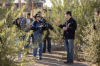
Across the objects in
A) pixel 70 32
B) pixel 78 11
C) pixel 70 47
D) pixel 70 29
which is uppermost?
pixel 78 11

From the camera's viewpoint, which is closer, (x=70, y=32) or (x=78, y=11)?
(x=70, y=32)

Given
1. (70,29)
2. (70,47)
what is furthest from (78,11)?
(70,47)

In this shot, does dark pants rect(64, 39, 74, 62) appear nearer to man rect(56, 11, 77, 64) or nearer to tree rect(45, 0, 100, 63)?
man rect(56, 11, 77, 64)

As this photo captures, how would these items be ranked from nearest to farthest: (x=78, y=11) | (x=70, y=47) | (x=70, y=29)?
(x=70, y=29)
(x=70, y=47)
(x=78, y=11)

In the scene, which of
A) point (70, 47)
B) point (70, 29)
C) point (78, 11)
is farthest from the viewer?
point (78, 11)

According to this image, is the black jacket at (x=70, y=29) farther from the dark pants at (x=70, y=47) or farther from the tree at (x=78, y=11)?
the tree at (x=78, y=11)

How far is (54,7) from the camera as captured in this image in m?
5.63

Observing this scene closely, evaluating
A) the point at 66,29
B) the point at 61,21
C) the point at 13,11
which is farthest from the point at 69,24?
the point at 13,11

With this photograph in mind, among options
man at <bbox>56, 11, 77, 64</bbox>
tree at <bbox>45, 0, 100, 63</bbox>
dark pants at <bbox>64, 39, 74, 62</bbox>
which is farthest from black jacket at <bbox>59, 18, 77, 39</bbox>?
tree at <bbox>45, 0, 100, 63</bbox>

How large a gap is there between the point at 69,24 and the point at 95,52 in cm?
148

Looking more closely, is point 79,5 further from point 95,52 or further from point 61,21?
point 95,52

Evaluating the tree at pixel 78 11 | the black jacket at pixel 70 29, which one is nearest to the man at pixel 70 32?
the black jacket at pixel 70 29

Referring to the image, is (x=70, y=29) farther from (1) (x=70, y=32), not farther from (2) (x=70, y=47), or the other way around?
(2) (x=70, y=47)

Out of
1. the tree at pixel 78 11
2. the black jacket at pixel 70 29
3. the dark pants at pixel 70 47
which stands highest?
the tree at pixel 78 11
